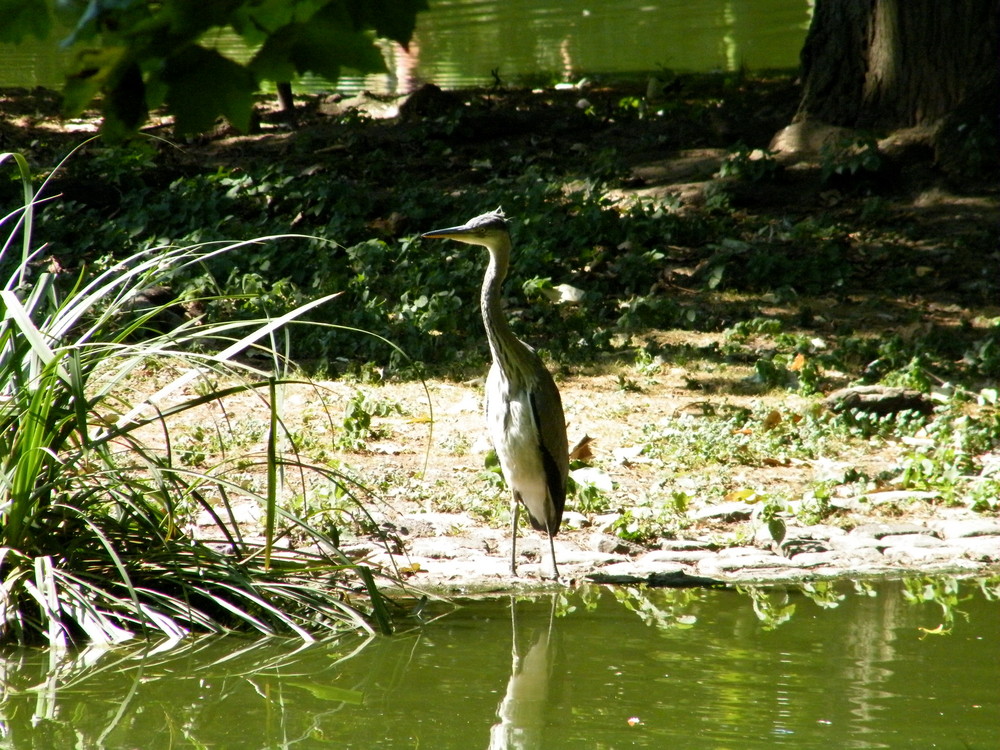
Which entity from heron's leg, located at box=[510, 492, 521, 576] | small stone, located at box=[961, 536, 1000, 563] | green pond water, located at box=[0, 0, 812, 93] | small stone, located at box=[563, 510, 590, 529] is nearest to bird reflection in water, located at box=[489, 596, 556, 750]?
heron's leg, located at box=[510, 492, 521, 576]

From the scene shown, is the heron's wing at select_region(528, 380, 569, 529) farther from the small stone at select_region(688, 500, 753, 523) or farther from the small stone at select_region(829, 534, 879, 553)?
the small stone at select_region(829, 534, 879, 553)

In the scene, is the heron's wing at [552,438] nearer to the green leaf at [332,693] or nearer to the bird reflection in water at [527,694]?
the bird reflection in water at [527,694]

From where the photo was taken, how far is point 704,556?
18.9ft

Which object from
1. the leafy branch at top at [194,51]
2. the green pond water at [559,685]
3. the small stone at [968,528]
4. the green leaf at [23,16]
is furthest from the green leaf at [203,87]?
the small stone at [968,528]

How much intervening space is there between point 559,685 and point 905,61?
8.12 meters

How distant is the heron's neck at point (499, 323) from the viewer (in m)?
6.04

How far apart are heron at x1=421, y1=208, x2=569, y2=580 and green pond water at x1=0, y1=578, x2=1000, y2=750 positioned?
813 millimetres

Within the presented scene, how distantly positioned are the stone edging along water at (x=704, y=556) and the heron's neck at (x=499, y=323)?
0.84 meters

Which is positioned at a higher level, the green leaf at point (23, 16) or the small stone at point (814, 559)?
the green leaf at point (23, 16)

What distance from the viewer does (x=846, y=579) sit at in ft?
18.0

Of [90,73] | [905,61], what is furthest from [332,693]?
[905,61]

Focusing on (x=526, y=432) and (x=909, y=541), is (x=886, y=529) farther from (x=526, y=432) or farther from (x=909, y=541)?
(x=526, y=432)

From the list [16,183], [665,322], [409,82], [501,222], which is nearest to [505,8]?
[409,82]

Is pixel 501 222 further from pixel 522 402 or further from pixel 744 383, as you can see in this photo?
pixel 744 383
